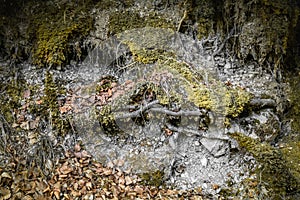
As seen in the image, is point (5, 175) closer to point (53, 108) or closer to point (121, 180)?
point (53, 108)

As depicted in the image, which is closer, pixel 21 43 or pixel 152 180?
pixel 152 180

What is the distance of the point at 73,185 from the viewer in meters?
2.44

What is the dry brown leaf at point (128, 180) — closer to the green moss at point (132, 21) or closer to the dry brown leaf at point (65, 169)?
the dry brown leaf at point (65, 169)

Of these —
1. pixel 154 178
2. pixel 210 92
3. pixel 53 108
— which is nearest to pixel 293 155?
pixel 210 92

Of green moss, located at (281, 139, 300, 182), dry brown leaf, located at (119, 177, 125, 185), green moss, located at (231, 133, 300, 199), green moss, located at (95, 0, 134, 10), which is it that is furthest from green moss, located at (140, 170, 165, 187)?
green moss, located at (95, 0, 134, 10)

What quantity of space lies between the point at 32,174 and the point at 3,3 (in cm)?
156

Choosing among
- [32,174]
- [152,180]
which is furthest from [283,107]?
[32,174]

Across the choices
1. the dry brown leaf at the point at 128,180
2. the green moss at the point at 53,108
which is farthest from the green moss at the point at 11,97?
the dry brown leaf at the point at 128,180

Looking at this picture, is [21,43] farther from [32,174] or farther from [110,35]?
[32,174]

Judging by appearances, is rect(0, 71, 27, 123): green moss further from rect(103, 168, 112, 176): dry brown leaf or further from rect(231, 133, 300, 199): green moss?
rect(231, 133, 300, 199): green moss

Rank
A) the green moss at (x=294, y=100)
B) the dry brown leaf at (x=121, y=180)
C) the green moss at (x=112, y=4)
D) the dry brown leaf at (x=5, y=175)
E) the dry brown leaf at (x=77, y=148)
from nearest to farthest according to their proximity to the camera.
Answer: the dry brown leaf at (x=5, y=175) < the dry brown leaf at (x=121, y=180) < the dry brown leaf at (x=77, y=148) < the green moss at (x=294, y=100) < the green moss at (x=112, y=4)

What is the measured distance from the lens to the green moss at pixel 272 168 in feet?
7.48

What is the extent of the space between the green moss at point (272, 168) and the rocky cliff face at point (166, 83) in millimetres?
10

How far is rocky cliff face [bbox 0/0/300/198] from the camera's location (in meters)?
2.62
